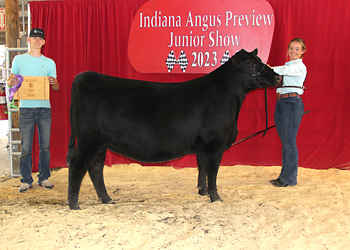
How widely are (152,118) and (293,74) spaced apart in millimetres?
1992


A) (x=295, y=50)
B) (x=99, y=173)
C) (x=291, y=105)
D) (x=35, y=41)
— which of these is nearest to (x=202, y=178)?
(x=99, y=173)

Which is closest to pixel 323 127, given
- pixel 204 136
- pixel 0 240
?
pixel 204 136

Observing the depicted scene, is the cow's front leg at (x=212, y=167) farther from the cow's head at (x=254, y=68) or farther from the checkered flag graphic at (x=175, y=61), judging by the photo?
the checkered flag graphic at (x=175, y=61)

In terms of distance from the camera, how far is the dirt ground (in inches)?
82.4

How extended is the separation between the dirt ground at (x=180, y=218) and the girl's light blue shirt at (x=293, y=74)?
1.30 m

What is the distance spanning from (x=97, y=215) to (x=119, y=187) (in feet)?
3.89

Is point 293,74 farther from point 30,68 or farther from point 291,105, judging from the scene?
point 30,68

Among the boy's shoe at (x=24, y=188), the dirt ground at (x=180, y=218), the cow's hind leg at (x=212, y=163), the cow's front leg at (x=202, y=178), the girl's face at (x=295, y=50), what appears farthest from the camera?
the girl's face at (x=295, y=50)

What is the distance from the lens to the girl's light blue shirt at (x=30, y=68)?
11.3 feet

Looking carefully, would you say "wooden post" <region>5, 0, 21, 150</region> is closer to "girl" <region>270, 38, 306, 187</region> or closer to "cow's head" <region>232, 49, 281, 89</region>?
"cow's head" <region>232, 49, 281, 89</region>

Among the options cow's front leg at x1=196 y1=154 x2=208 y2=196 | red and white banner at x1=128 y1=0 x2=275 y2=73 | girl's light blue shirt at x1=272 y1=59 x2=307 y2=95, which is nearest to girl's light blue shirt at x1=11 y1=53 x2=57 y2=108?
red and white banner at x1=128 y1=0 x2=275 y2=73

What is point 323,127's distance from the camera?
4.60 metres

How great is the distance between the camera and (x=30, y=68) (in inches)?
138

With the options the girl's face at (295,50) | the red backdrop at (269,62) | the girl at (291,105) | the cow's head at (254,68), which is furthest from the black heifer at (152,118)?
the red backdrop at (269,62)
